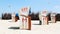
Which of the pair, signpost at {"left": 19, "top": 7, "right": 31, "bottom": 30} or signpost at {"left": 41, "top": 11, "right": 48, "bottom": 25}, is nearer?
signpost at {"left": 19, "top": 7, "right": 31, "bottom": 30}

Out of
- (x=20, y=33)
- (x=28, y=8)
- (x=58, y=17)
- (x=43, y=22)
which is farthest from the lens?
(x=58, y=17)

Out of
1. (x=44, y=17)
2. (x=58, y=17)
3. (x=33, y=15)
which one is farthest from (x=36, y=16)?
(x=44, y=17)

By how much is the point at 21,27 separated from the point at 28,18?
0.51 meters

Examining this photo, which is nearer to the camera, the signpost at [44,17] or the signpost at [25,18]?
the signpost at [25,18]

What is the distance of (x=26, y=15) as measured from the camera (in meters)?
7.37

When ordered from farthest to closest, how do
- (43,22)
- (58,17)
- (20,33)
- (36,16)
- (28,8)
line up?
(36,16) → (58,17) → (43,22) → (28,8) → (20,33)

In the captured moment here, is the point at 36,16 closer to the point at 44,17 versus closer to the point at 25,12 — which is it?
the point at 44,17

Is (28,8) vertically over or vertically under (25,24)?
over

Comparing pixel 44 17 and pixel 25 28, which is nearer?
pixel 25 28

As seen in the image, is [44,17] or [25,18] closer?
[25,18]

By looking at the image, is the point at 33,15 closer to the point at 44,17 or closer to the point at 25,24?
the point at 44,17

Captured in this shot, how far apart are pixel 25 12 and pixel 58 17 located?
12672 millimetres


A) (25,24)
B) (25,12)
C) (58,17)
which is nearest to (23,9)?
(25,12)

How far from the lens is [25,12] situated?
7355 millimetres
